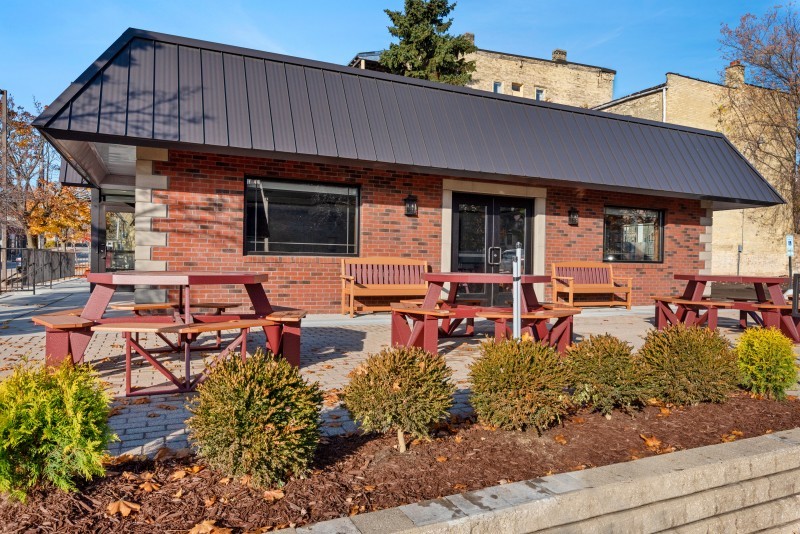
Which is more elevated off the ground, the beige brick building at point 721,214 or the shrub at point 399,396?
the beige brick building at point 721,214

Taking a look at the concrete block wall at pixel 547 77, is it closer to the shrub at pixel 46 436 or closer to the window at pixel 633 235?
the window at pixel 633 235

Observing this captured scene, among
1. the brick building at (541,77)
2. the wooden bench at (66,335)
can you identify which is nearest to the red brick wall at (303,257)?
the wooden bench at (66,335)

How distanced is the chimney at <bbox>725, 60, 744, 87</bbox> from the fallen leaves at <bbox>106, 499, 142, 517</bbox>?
101 feet

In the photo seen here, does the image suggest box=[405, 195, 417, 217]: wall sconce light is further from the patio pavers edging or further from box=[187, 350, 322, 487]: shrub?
box=[187, 350, 322, 487]: shrub

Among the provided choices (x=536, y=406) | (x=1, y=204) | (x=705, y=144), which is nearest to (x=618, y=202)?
(x=705, y=144)

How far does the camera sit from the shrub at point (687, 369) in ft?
13.3

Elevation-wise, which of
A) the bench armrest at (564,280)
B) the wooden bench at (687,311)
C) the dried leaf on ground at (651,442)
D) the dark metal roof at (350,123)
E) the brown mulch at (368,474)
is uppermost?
the dark metal roof at (350,123)

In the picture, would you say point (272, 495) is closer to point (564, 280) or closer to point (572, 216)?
point (564, 280)

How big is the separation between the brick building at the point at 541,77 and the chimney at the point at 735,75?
7704 mm

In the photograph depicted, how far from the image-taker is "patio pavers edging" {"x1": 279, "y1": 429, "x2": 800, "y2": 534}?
223 centimetres

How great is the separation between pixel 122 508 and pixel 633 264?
13006mm

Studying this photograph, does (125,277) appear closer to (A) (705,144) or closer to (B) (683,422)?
(B) (683,422)

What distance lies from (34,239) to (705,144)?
98.6ft

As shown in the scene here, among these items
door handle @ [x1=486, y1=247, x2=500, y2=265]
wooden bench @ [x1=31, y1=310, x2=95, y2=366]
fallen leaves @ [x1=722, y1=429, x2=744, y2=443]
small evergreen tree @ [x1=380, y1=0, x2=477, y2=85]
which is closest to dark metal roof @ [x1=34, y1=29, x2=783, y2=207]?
door handle @ [x1=486, y1=247, x2=500, y2=265]
